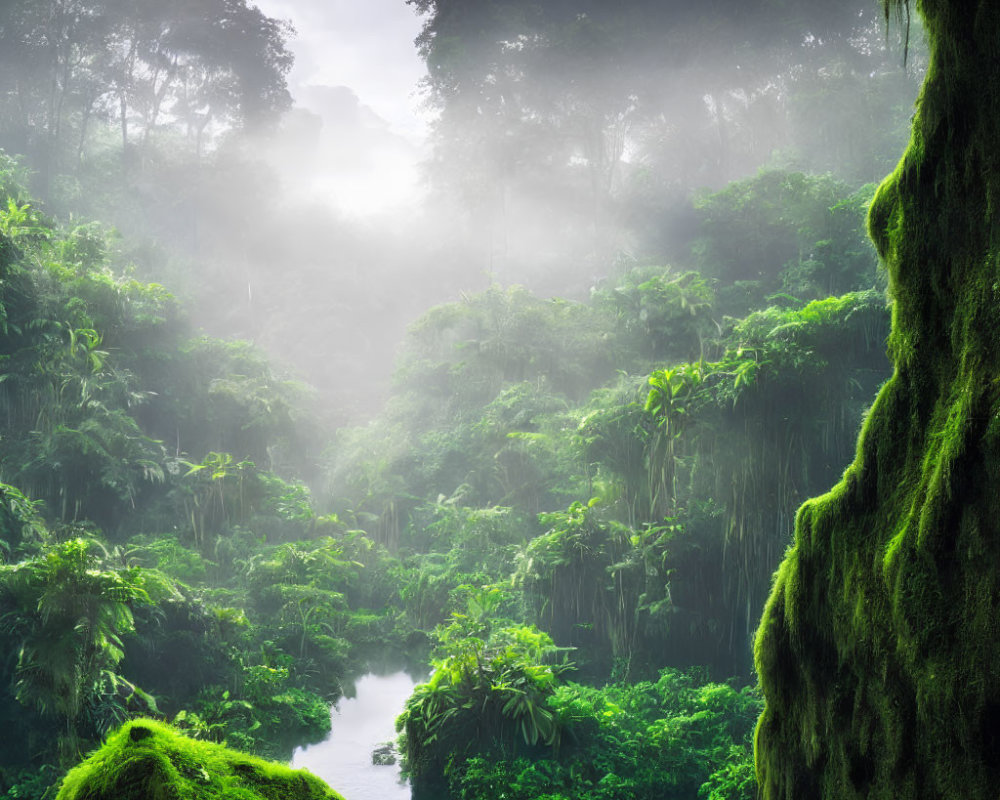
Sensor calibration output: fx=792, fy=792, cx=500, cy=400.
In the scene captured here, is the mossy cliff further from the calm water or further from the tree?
the tree

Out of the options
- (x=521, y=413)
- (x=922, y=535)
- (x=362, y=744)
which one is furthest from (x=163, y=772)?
(x=521, y=413)

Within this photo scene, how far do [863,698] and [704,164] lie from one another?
38813 mm

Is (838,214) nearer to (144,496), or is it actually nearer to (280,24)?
(144,496)

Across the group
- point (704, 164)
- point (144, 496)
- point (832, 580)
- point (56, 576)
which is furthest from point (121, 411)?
point (704, 164)

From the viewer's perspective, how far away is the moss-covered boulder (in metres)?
3.43

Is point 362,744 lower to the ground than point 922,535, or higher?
higher

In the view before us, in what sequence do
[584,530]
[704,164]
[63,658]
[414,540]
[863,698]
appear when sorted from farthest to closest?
[704,164]
[414,540]
[584,530]
[63,658]
[863,698]

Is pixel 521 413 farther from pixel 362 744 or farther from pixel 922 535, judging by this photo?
pixel 922 535

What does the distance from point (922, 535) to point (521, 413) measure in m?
20.1

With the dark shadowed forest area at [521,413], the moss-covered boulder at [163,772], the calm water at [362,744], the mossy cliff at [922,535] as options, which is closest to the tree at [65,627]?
the dark shadowed forest area at [521,413]

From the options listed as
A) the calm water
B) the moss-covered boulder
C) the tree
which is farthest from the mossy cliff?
the tree

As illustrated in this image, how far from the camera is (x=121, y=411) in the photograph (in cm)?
1914

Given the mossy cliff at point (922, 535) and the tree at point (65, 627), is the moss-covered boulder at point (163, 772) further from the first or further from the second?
the tree at point (65, 627)

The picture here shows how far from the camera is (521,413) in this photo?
77.3 ft
